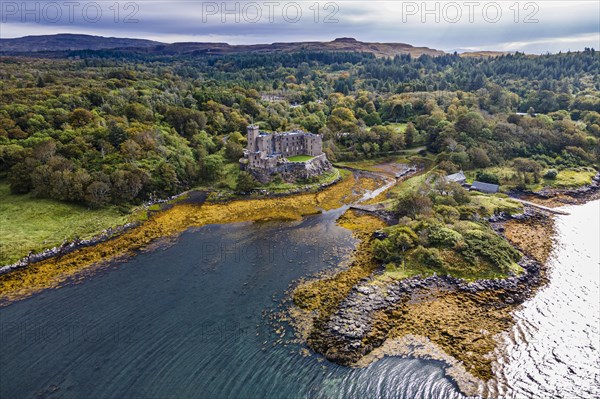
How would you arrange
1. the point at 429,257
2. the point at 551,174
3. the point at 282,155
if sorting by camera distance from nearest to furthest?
1. the point at 429,257
2. the point at 551,174
3. the point at 282,155

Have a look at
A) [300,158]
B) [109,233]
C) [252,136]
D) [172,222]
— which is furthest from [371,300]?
[252,136]

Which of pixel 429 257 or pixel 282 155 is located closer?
pixel 429 257

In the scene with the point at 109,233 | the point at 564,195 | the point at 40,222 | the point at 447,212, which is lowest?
the point at 109,233

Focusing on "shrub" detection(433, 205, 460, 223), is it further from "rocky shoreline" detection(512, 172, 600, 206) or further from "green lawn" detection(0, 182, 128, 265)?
"green lawn" detection(0, 182, 128, 265)

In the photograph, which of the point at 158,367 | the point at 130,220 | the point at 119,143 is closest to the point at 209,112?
the point at 119,143

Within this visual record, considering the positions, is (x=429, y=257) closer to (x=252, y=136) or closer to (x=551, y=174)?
(x=252, y=136)

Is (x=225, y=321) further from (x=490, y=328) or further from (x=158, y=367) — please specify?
(x=490, y=328)
